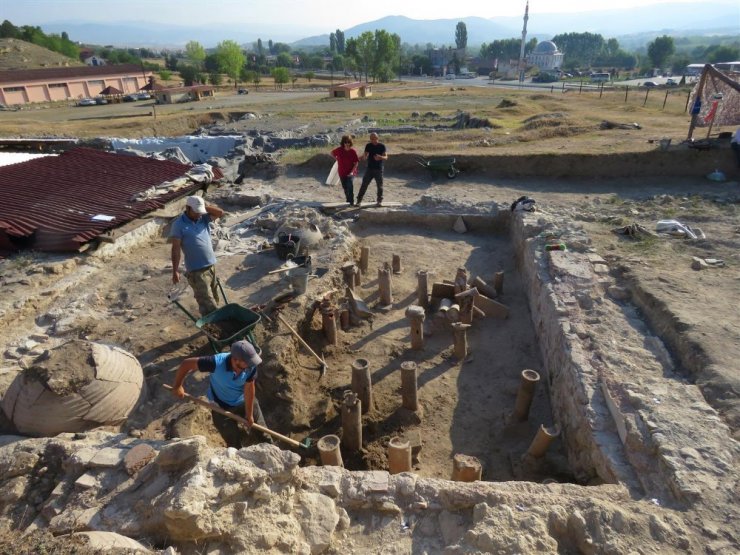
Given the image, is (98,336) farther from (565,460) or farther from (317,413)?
(565,460)

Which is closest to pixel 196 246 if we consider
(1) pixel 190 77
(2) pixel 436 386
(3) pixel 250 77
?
(2) pixel 436 386

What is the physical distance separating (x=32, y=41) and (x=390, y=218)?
290 ft

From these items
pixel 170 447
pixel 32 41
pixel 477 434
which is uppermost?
pixel 32 41

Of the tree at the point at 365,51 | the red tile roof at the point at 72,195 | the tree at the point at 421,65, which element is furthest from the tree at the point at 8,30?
the red tile roof at the point at 72,195

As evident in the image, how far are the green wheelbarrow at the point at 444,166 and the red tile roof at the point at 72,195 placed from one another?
6.21 m

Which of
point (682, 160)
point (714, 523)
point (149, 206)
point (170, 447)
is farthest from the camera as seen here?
point (682, 160)

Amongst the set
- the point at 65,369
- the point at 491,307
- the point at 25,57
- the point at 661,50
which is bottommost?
the point at 491,307

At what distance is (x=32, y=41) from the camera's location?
235ft

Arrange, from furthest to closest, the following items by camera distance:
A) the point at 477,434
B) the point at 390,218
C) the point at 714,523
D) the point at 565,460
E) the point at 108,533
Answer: the point at 390,218, the point at 477,434, the point at 565,460, the point at 714,523, the point at 108,533

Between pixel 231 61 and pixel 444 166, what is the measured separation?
64.3 meters

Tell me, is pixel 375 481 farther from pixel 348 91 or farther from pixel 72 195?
pixel 348 91

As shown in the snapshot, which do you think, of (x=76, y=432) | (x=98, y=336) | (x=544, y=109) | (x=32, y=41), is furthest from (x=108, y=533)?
(x=32, y=41)

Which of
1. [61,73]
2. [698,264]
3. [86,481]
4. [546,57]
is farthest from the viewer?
[546,57]

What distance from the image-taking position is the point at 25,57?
200ft
